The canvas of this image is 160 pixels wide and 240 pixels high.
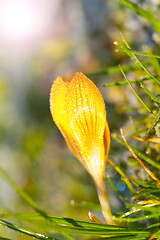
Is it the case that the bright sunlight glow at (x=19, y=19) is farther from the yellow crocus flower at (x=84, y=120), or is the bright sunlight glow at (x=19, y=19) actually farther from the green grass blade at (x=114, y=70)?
the yellow crocus flower at (x=84, y=120)

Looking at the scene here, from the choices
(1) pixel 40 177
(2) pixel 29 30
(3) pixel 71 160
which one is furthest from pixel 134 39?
(2) pixel 29 30

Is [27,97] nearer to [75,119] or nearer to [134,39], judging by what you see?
[134,39]

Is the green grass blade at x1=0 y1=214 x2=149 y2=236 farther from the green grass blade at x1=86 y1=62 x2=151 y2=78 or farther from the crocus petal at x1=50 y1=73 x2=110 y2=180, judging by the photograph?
the green grass blade at x1=86 y1=62 x2=151 y2=78

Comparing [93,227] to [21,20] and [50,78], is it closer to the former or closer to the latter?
[50,78]

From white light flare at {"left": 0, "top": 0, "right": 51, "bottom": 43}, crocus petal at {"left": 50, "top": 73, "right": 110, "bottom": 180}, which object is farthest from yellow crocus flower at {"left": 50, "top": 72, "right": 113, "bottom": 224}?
white light flare at {"left": 0, "top": 0, "right": 51, "bottom": 43}

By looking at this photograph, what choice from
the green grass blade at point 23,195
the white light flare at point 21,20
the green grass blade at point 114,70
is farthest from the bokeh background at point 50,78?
the green grass blade at point 23,195

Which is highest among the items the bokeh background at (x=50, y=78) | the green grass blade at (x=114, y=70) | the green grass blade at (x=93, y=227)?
the bokeh background at (x=50, y=78)
